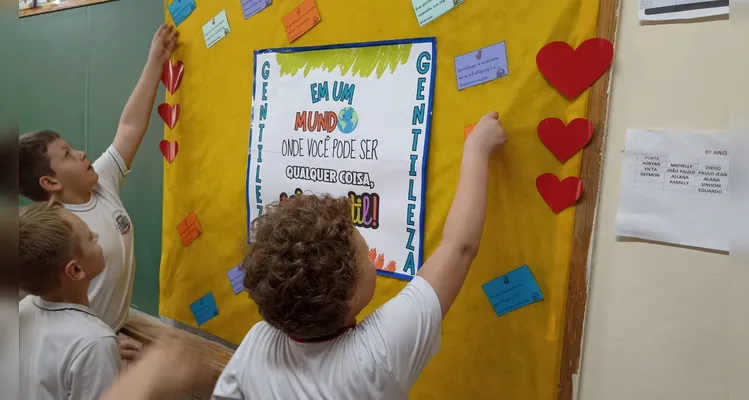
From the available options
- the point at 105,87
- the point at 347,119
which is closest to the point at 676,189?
the point at 347,119

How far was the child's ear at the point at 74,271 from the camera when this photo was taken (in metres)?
0.97

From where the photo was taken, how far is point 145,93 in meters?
1.54

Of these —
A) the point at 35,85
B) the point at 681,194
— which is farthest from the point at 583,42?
the point at 35,85

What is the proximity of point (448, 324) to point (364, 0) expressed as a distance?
0.70m

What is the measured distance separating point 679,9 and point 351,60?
63 centimetres

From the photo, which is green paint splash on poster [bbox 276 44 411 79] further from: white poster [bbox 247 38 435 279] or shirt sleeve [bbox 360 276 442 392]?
shirt sleeve [bbox 360 276 442 392]

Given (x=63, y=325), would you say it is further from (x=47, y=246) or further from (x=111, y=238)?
(x=111, y=238)

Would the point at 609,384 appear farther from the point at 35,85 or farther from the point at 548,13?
the point at 35,85

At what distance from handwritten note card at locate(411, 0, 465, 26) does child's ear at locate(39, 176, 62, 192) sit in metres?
1.00

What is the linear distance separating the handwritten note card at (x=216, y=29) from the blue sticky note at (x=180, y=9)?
0.32 ft

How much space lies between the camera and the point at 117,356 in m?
1.03

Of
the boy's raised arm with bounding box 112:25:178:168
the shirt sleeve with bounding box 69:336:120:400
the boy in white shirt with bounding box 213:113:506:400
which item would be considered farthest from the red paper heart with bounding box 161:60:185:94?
the boy in white shirt with bounding box 213:113:506:400

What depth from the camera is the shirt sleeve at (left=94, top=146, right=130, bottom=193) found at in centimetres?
149

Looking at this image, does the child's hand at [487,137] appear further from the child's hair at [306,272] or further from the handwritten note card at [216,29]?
the handwritten note card at [216,29]
